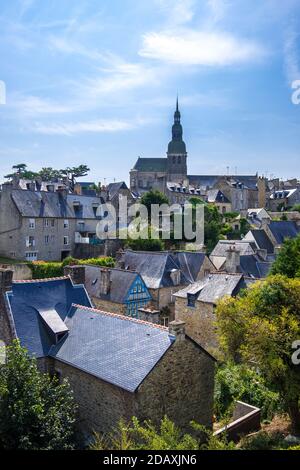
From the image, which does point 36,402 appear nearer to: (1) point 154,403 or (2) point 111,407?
(2) point 111,407

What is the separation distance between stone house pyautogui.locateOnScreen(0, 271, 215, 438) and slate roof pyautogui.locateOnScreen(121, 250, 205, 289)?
13.3m

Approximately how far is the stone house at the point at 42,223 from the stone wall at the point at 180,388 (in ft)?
95.5

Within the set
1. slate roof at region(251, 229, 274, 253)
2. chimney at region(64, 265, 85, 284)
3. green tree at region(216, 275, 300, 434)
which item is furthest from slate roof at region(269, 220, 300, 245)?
chimney at region(64, 265, 85, 284)

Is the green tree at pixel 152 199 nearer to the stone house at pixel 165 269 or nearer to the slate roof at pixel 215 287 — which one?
the stone house at pixel 165 269

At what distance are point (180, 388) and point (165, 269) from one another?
56.9 ft

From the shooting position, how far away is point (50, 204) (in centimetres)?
4244

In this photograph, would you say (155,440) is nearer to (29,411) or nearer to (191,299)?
(29,411)

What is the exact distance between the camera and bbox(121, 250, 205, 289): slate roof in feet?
99.4

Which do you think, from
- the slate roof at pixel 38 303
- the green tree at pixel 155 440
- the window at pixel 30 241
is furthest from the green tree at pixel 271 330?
the window at pixel 30 241

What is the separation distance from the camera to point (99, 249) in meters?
42.5

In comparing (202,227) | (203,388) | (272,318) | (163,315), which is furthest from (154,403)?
(202,227)

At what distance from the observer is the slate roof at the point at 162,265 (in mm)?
30297
